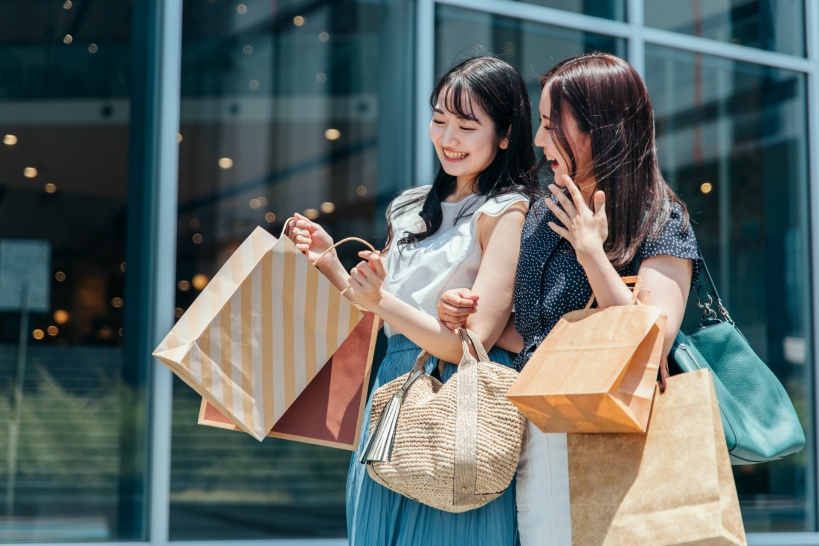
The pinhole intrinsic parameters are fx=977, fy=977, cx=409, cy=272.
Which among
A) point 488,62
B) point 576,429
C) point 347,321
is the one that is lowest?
point 576,429

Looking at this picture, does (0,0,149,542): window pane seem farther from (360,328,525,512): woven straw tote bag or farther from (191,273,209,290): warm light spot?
(360,328,525,512): woven straw tote bag

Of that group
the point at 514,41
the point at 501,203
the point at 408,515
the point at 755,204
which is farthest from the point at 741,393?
the point at 755,204

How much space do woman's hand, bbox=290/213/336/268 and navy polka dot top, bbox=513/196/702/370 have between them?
0.55 m

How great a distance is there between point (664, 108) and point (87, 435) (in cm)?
369

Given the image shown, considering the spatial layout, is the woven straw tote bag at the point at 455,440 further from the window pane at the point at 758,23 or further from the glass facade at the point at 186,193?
the window pane at the point at 758,23

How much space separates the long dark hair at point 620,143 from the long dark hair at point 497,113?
339 mm

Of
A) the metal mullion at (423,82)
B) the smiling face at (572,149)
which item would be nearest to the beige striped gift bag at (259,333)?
the smiling face at (572,149)

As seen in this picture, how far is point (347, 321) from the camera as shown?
234 centimetres

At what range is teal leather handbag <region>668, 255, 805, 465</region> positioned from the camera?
187 cm

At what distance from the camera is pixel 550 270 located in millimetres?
2031

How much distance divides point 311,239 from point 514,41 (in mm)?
2788

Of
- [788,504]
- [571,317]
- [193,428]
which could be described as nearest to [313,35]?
[193,428]

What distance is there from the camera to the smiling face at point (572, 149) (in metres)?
1.97

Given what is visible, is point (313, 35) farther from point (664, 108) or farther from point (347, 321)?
point (347, 321)
